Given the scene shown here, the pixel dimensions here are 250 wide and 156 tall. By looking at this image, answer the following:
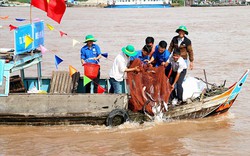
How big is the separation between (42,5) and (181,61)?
316cm

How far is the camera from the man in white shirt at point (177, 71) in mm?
10523

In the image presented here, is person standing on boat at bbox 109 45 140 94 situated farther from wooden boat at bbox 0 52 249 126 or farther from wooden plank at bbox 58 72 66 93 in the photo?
wooden plank at bbox 58 72 66 93

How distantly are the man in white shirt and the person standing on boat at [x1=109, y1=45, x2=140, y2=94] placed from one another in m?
0.77

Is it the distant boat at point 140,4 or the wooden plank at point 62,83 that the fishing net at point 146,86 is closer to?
the wooden plank at point 62,83

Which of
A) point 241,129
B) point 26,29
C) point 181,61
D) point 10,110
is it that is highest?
point 26,29

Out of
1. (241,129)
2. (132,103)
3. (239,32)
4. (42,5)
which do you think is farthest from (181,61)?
(239,32)

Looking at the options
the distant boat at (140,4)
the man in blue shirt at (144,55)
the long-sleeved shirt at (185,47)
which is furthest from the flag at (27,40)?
the distant boat at (140,4)

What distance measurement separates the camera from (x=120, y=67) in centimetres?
1048

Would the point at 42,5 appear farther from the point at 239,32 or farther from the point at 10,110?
the point at 239,32

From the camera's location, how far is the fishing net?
10562 mm

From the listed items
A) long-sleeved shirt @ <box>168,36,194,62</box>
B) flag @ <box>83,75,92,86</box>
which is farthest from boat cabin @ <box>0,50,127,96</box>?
long-sleeved shirt @ <box>168,36,194,62</box>

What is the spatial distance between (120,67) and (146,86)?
2.33 feet

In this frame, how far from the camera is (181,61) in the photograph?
34.6 ft

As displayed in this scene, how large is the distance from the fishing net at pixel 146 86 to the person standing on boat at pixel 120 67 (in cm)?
13
